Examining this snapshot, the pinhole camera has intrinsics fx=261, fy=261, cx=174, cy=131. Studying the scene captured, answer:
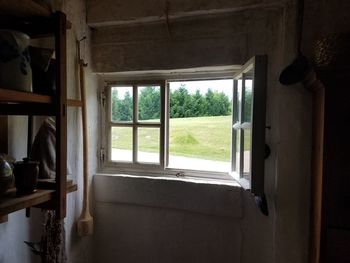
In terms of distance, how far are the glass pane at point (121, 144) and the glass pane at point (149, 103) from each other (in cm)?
15

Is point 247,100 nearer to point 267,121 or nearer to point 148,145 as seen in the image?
point 267,121

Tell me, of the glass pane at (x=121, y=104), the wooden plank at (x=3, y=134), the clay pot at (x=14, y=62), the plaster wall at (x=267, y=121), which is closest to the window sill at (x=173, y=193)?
the plaster wall at (x=267, y=121)

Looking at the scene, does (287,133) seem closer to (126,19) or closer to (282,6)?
(282,6)

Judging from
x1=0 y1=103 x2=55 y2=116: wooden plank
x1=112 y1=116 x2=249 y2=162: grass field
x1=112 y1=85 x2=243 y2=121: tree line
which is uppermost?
x1=112 y1=85 x2=243 y2=121: tree line

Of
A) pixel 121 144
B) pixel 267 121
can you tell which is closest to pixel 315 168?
pixel 267 121

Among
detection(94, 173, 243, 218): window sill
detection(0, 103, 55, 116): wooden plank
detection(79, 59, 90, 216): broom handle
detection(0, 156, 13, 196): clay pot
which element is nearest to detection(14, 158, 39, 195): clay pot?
detection(0, 156, 13, 196): clay pot

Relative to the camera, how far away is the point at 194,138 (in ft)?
5.56

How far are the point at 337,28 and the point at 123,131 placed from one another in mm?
1328

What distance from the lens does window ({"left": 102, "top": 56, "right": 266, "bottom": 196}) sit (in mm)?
1626

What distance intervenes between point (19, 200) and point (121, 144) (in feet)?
3.47

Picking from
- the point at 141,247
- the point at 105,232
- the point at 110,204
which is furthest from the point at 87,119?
the point at 141,247

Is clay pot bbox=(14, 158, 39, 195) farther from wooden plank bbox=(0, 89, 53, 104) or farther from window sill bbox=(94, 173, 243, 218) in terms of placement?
window sill bbox=(94, 173, 243, 218)

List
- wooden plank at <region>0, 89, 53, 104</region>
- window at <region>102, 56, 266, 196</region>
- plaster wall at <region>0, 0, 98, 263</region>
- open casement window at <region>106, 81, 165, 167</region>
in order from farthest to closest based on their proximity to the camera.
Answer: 1. open casement window at <region>106, 81, 165, 167</region>
2. window at <region>102, 56, 266, 196</region>
3. plaster wall at <region>0, 0, 98, 263</region>
4. wooden plank at <region>0, 89, 53, 104</region>

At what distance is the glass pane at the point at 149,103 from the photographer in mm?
1730
